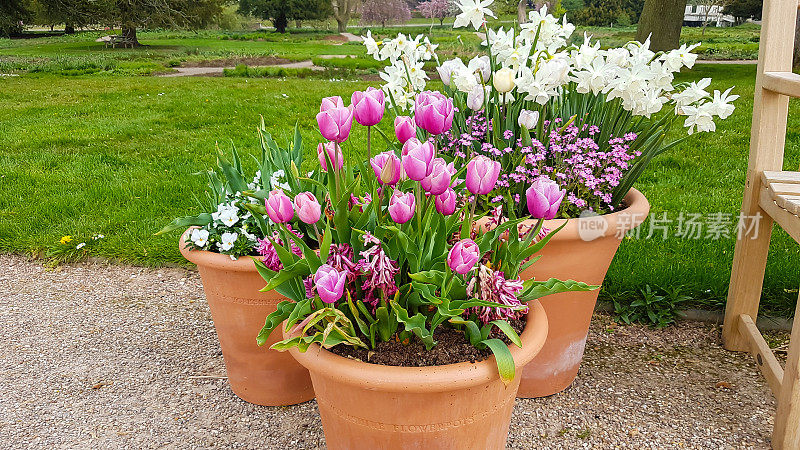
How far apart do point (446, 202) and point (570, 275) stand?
0.75 metres

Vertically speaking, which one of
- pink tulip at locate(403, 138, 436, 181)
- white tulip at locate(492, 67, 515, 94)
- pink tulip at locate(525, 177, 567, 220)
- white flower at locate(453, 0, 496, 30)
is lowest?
pink tulip at locate(525, 177, 567, 220)

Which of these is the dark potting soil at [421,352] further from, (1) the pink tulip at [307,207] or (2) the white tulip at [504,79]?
(2) the white tulip at [504,79]

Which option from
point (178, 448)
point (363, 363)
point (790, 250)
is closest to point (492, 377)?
point (363, 363)

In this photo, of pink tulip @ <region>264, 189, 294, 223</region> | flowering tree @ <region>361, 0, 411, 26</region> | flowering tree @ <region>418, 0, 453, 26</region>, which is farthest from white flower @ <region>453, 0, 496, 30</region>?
flowering tree @ <region>361, 0, 411, 26</region>

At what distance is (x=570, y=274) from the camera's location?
1980mm

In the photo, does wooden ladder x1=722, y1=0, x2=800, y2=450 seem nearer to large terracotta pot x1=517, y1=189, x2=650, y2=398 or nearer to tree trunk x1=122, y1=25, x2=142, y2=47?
large terracotta pot x1=517, y1=189, x2=650, y2=398

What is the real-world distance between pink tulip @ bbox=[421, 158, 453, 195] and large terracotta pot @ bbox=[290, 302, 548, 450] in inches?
14.7

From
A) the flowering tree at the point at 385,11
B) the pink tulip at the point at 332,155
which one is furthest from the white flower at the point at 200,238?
the flowering tree at the point at 385,11

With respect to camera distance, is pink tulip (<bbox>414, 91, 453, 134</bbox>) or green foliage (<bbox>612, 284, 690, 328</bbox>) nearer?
pink tulip (<bbox>414, 91, 453, 134</bbox>)

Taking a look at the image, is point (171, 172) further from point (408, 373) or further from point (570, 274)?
point (408, 373)

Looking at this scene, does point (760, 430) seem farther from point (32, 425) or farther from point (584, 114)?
point (32, 425)

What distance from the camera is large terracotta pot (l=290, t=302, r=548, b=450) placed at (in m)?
1.34

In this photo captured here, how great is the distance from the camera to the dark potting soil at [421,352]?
1.46 m

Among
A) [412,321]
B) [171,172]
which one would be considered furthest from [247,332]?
[171,172]
